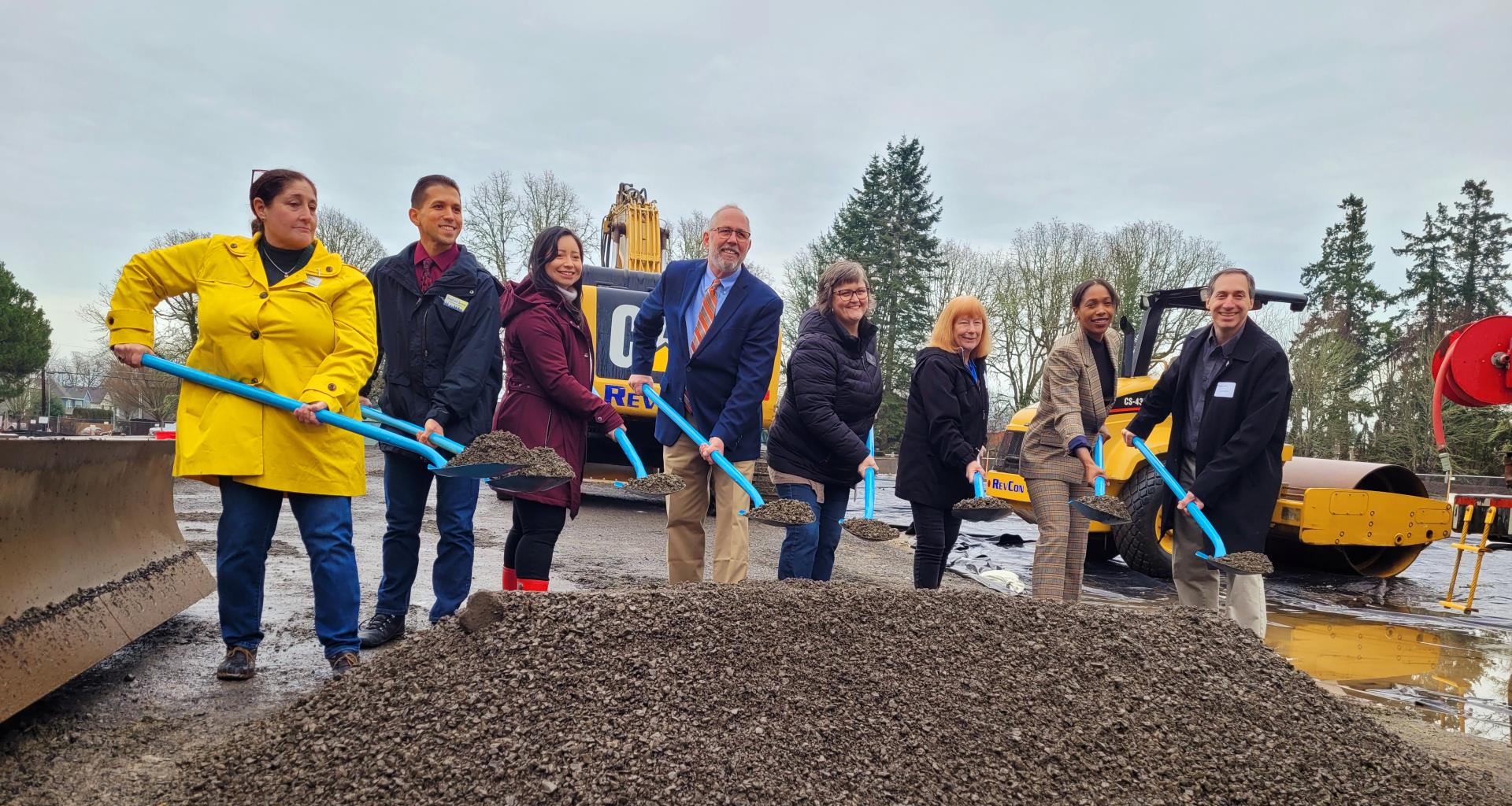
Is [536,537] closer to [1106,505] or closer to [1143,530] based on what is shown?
[1106,505]

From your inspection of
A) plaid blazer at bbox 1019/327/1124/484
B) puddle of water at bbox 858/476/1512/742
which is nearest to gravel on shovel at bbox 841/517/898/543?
plaid blazer at bbox 1019/327/1124/484

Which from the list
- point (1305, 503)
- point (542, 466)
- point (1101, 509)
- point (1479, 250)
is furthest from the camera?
point (1479, 250)

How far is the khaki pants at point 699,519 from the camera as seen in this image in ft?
11.9

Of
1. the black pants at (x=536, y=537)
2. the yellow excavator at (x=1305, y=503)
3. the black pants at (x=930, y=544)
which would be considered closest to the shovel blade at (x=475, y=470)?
the black pants at (x=536, y=537)

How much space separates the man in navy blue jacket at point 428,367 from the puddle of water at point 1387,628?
357 centimetres

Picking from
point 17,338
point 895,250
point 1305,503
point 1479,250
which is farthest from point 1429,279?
point 17,338

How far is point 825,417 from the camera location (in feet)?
12.3

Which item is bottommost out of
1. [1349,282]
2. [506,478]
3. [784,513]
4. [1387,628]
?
[1387,628]

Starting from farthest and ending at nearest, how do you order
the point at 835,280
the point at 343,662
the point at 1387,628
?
the point at 1387,628 < the point at 835,280 < the point at 343,662

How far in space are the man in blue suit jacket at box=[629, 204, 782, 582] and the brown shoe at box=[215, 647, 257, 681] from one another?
59.4 inches

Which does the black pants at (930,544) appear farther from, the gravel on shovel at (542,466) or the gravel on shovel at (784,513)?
the gravel on shovel at (542,466)

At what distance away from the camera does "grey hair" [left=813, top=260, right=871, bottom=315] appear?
12.8ft

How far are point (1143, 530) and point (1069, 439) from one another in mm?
3148

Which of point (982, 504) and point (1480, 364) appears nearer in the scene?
point (982, 504)
